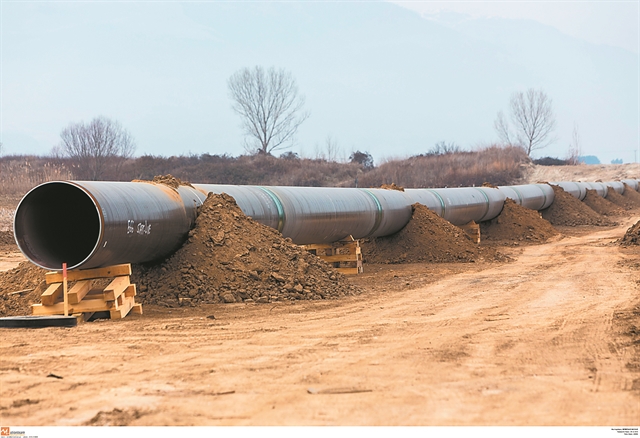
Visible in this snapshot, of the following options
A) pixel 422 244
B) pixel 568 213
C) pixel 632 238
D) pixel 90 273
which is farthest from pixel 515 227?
pixel 90 273

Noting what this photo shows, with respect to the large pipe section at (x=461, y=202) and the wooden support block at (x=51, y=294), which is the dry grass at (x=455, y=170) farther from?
the wooden support block at (x=51, y=294)

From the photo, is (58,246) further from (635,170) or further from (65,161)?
(635,170)

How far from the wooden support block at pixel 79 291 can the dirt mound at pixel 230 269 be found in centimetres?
98

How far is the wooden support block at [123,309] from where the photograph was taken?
6.74m

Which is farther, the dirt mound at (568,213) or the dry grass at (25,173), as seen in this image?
the dry grass at (25,173)

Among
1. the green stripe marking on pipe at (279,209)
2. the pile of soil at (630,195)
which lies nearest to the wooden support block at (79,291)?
the green stripe marking on pipe at (279,209)

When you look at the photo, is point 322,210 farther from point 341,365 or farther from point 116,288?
point 341,365

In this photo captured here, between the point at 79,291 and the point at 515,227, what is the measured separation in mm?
14207

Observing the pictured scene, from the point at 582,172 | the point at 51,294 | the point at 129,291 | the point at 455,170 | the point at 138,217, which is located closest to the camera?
the point at 51,294

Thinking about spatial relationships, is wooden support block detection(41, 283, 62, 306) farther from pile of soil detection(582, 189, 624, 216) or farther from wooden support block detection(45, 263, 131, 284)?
pile of soil detection(582, 189, 624, 216)

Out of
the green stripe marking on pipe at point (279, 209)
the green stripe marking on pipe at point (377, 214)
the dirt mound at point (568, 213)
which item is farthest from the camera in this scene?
the dirt mound at point (568, 213)

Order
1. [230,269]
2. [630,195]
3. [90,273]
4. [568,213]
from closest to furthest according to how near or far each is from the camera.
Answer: [90,273], [230,269], [568,213], [630,195]

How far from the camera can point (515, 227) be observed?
1844 cm
